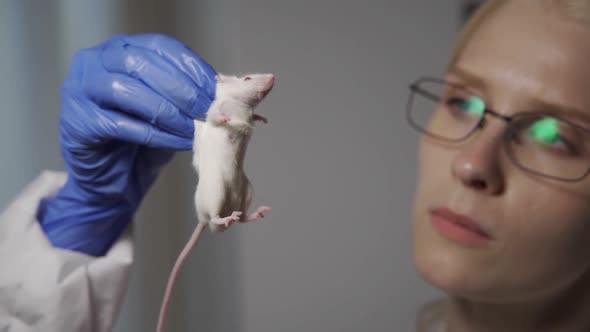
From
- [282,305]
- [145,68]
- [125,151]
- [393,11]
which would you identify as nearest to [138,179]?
[125,151]

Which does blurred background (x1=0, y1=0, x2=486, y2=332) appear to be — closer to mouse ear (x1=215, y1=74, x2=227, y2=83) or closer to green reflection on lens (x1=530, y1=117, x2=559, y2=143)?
mouse ear (x1=215, y1=74, x2=227, y2=83)

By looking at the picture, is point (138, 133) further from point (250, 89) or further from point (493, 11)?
point (493, 11)

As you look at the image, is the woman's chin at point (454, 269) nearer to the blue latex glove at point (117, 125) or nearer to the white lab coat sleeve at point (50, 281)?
the blue latex glove at point (117, 125)

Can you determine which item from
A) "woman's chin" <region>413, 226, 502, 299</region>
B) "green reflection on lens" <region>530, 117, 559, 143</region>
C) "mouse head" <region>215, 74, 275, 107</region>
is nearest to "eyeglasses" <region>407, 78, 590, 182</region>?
"green reflection on lens" <region>530, 117, 559, 143</region>

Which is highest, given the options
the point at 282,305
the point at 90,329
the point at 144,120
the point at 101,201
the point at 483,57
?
the point at 483,57

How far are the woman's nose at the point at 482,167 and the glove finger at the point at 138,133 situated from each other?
28 cm

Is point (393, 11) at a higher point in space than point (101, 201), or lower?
higher

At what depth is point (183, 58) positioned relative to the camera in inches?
24.2

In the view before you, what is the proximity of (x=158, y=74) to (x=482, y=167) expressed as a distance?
35 centimetres

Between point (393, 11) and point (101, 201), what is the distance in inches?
23.8

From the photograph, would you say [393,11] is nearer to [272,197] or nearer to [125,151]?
[272,197]

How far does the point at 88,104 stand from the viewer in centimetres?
66

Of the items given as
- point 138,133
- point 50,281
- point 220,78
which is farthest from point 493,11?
point 50,281

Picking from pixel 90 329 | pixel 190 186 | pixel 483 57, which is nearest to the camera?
pixel 483 57
